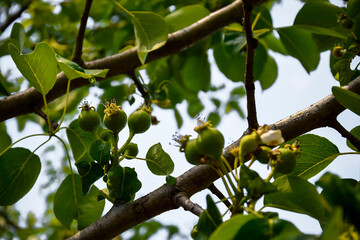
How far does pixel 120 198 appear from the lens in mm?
1190

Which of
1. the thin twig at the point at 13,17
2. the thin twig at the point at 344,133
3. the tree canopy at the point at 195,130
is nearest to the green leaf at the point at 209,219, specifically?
the tree canopy at the point at 195,130

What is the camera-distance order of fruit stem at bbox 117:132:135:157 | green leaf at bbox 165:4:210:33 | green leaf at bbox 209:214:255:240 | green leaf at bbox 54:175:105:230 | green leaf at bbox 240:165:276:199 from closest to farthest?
1. green leaf at bbox 209:214:255:240
2. green leaf at bbox 240:165:276:199
3. fruit stem at bbox 117:132:135:157
4. green leaf at bbox 54:175:105:230
5. green leaf at bbox 165:4:210:33

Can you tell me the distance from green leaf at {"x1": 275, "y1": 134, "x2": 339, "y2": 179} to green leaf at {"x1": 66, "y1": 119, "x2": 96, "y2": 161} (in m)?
0.76

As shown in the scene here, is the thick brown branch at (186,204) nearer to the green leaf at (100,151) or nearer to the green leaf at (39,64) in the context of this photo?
the green leaf at (100,151)

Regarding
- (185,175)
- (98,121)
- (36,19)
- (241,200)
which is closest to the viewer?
(241,200)

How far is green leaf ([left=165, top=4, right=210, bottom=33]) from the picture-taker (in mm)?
1896

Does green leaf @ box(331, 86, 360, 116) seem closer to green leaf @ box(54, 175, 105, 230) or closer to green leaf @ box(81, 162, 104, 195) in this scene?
green leaf @ box(81, 162, 104, 195)

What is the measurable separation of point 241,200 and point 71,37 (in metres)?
2.25

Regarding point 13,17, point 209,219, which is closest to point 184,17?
point 209,219

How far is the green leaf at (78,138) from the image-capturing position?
59.0 inches

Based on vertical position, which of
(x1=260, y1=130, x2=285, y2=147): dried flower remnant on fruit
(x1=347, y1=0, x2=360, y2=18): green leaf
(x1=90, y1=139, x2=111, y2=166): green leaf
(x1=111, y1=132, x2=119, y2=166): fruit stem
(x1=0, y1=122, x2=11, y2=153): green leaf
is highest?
(x1=347, y1=0, x2=360, y2=18): green leaf

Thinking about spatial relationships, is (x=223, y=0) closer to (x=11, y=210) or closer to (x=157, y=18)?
(x=157, y=18)

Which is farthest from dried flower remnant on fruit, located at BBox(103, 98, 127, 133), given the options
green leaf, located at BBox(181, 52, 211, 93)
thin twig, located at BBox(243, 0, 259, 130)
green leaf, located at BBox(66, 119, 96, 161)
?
green leaf, located at BBox(181, 52, 211, 93)

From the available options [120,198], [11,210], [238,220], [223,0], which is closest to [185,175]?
[120,198]
